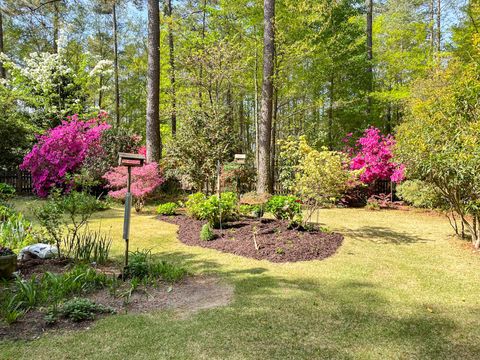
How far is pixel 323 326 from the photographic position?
9.31ft

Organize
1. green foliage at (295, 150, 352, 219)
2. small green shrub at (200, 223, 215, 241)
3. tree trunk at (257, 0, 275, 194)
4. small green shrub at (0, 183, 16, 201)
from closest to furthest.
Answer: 1. green foliage at (295, 150, 352, 219)
2. small green shrub at (200, 223, 215, 241)
3. small green shrub at (0, 183, 16, 201)
4. tree trunk at (257, 0, 275, 194)

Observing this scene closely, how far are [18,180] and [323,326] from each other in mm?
12469

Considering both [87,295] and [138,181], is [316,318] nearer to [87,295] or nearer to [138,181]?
[87,295]

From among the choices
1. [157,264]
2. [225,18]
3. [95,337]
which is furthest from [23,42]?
[95,337]

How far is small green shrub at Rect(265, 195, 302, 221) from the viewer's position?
20.8 feet

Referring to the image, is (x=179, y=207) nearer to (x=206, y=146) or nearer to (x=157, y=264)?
(x=206, y=146)

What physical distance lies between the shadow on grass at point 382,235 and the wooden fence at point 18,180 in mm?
10964

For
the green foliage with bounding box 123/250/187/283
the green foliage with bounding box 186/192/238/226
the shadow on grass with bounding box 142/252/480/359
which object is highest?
the green foliage with bounding box 186/192/238/226

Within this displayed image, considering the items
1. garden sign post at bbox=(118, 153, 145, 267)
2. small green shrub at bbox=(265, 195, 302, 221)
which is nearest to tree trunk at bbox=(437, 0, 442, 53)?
small green shrub at bbox=(265, 195, 302, 221)

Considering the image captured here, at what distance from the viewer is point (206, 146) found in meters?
8.52

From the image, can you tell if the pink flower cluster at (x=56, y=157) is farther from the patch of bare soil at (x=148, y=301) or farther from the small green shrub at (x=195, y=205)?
the patch of bare soil at (x=148, y=301)

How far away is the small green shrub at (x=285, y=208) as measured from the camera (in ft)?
20.8

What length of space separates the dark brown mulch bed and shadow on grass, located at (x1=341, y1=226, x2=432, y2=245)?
1.63 ft

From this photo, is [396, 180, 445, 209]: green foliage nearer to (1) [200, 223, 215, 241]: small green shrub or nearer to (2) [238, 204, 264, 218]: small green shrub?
(2) [238, 204, 264, 218]: small green shrub
